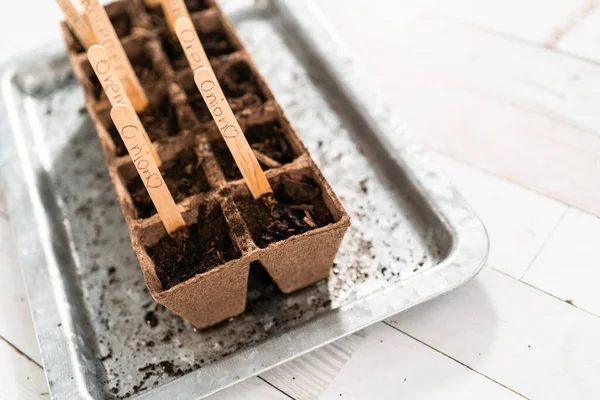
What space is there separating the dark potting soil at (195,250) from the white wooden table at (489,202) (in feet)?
0.82

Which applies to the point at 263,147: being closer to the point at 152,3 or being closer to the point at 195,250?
the point at 195,250

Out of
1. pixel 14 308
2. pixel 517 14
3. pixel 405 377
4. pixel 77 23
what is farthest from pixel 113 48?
pixel 517 14

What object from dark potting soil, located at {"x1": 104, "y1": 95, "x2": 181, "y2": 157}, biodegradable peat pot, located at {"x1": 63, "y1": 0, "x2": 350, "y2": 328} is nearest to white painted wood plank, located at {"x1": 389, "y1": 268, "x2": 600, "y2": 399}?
biodegradable peat pot, located at {"x1": 63, "y1": 0, "x2": 350, "y2": 328}

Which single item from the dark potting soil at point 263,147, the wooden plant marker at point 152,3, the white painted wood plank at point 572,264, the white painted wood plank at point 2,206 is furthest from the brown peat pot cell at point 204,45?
the white painted wood plank at point 572,264

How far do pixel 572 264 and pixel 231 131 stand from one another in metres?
0.73

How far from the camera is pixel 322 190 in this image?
997 millimetres

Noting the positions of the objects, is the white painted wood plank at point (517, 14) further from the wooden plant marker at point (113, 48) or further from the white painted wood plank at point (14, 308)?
the white painted wood plank at point (14, 308)

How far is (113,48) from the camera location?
1.08 metres

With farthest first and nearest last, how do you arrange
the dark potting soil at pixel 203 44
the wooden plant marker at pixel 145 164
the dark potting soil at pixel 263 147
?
the dark potting soil at pixel 203 44 < the dark potting soil at pixel 263 147 < the wooden plant marker at pixel 145 164

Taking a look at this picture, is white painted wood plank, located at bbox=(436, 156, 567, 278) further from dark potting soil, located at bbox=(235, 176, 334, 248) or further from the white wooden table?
dark potting soil, located at bbox=(235, 176, 334, 248)

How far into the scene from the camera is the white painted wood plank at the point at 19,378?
1064 mm

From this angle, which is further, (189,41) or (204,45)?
(204,45)

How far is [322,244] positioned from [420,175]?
1.06ft

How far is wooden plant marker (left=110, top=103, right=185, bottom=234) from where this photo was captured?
0.86m
